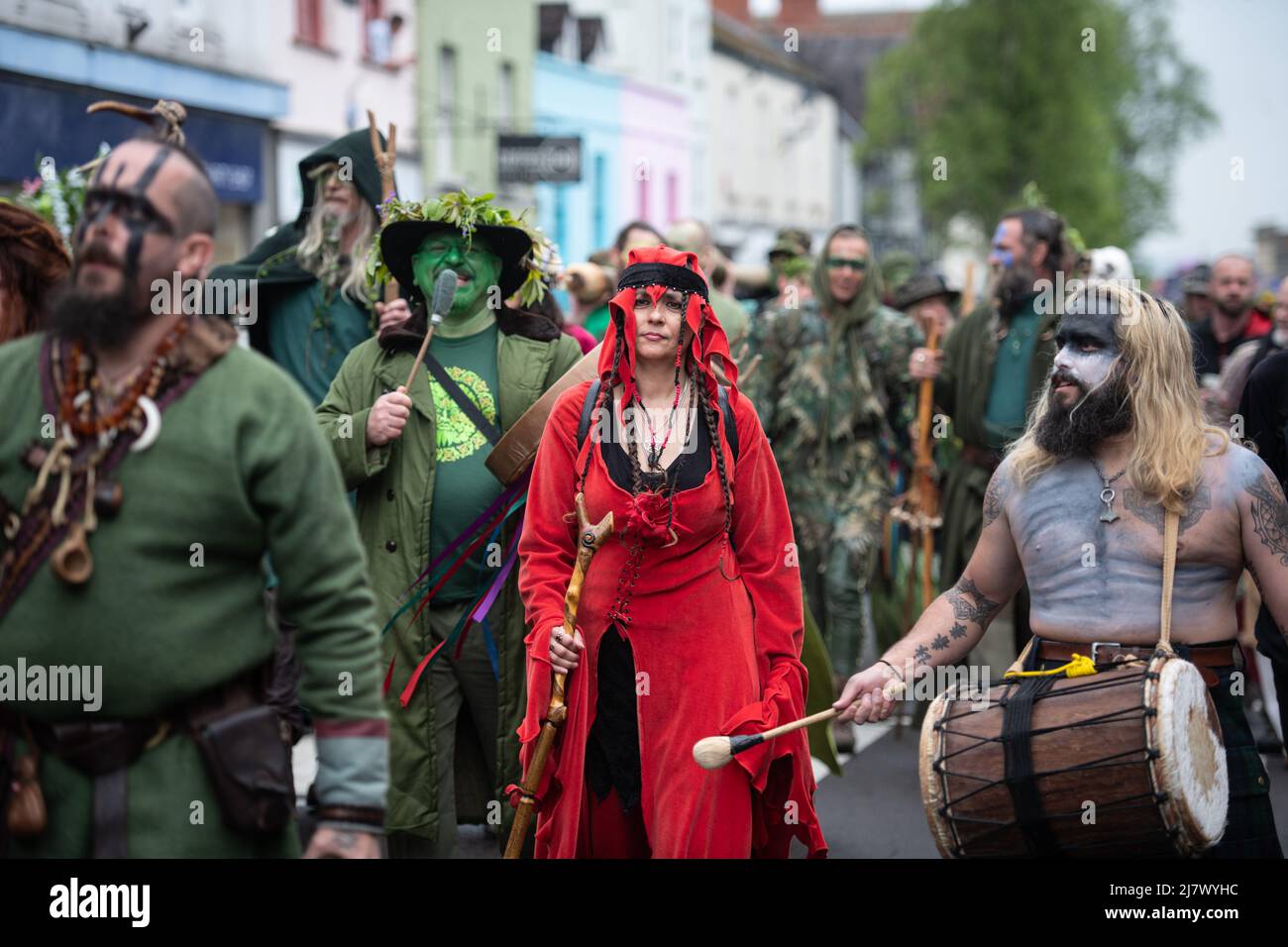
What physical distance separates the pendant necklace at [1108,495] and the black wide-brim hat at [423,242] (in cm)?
219

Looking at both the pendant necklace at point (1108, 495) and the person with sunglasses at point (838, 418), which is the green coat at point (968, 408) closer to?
the person with sunglasses at point (838, 418)

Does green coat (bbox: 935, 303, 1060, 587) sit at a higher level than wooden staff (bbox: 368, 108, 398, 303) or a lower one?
lower

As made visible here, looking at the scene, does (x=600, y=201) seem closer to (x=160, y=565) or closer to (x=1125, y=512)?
(x=1125, y=512)

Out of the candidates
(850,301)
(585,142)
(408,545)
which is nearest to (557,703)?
(408,545)

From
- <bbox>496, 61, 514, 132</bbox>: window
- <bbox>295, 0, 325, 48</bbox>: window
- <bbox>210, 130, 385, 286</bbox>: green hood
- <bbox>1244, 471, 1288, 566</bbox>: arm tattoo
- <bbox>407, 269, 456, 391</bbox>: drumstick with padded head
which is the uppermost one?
<bbox>496, 61, 514, 132</bbox>: window

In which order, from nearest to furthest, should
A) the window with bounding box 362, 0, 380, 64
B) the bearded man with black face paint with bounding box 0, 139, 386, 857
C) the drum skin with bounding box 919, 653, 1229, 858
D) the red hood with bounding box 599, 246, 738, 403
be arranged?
the bearded man with black face paint with bounding box 0, 139, 386, 857, the drum skin with bounding box 919, 653, 1229, 858, the red hood with bounding box 599, 246, 738, 403, the window with bounding box 362, 0, 380, 64

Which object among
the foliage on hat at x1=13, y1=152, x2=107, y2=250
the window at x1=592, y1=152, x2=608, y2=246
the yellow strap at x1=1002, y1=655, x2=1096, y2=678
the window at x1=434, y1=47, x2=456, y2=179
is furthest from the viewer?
the window at x1=592, y1=152, x2=608, y2=246

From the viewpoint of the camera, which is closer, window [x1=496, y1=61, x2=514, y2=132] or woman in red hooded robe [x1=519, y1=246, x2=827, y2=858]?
woman in red hooded robe [x1=519, y1=246, x2=827, y2=858]

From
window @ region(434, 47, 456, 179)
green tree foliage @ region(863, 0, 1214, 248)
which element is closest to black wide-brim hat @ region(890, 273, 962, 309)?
window @ region(434, 47, 456, 179)

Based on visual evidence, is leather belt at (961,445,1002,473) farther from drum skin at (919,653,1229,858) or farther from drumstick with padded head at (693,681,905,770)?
drum skin at (919,653,1229,858)

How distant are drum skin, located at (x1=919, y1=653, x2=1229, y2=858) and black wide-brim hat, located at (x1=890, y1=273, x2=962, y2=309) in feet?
26.5

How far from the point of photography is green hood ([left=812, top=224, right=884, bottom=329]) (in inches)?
347

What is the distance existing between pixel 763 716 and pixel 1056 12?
50099mm

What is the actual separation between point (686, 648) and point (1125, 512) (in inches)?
47.5
